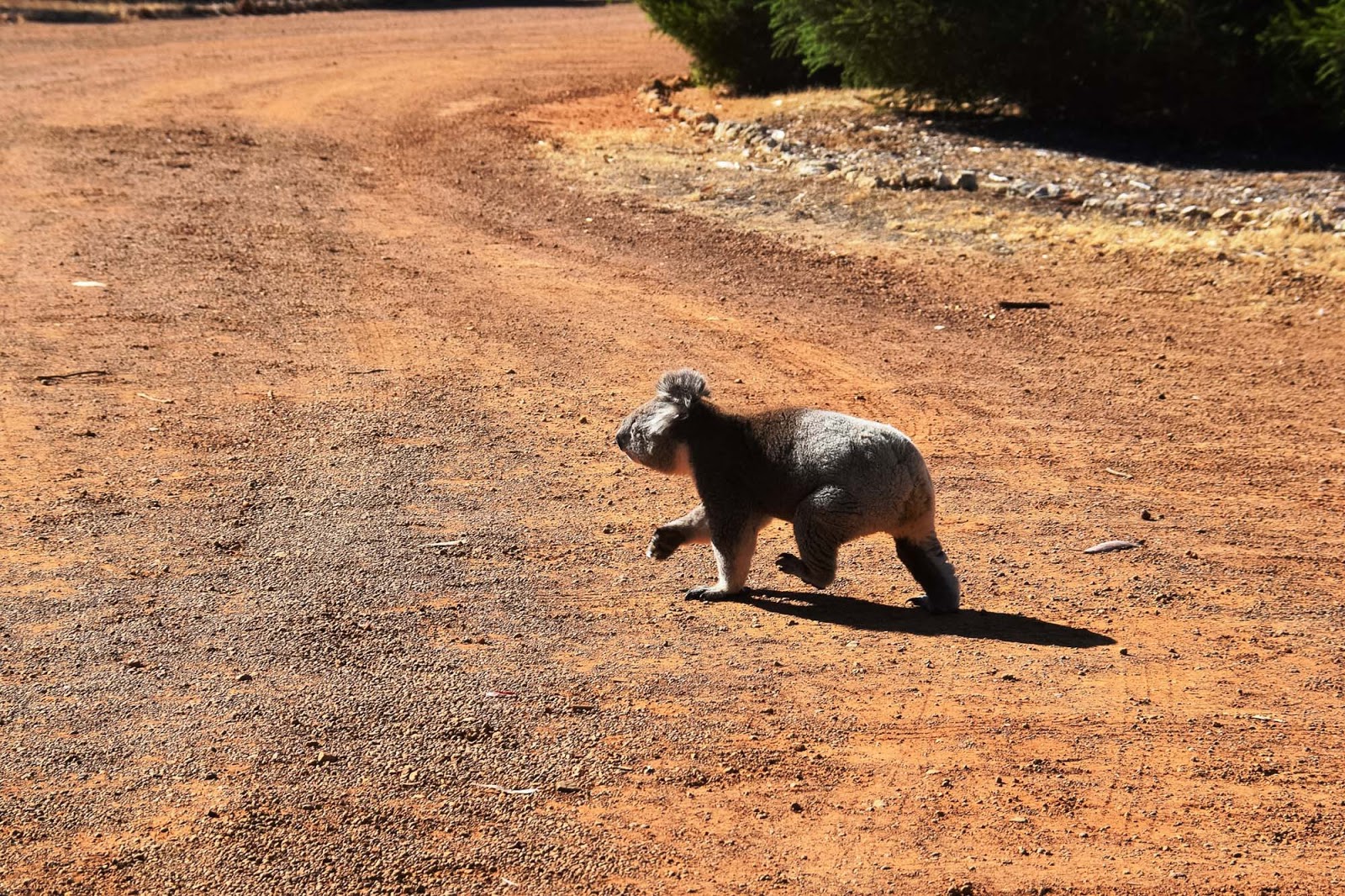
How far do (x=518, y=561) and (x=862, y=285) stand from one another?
19.6 ft

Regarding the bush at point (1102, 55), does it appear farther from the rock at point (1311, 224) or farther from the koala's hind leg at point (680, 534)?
the koala's hind leg at point (680, 534)

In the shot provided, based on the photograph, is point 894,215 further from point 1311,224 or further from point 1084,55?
point 1084,55

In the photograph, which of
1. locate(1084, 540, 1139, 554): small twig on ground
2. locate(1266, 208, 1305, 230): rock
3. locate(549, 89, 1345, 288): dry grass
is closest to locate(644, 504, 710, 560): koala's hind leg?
locate(1084, 540, 1139, 554): small twig on ground

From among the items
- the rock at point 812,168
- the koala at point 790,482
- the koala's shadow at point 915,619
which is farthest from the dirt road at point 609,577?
the rock at point 812,168

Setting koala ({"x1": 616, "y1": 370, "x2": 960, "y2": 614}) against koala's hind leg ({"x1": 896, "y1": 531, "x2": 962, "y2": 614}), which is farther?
koala's hind leg ({"x1": 896, "y1": 531, "x2": 962, "y2": 614})

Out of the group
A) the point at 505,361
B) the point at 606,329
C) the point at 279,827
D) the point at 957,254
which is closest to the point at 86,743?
the point at 279,827

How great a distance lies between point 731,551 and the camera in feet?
21.3

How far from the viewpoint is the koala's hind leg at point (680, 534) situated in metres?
6.71

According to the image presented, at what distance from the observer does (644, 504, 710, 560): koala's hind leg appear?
6707 millimetres

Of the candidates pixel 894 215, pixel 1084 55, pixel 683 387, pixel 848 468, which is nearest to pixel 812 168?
pixel 894 215

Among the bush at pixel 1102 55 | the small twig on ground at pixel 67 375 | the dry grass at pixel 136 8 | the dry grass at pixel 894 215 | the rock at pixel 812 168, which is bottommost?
the small twig on ground at pixel 67 375

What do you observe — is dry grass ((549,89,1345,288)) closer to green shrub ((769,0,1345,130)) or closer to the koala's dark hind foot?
green shrub ((769,0,1345,130))

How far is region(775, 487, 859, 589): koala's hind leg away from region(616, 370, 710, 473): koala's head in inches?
27.3

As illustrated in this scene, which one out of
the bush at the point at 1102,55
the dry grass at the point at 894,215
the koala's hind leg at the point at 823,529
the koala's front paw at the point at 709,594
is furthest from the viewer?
the bush at the point at 1102,55
